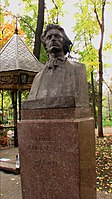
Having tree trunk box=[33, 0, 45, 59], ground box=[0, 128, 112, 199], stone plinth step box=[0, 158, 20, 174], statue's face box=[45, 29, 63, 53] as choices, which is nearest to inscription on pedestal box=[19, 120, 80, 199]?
statue's face box=[45, 29, 63, 53]

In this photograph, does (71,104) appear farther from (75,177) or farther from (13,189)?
(13,189)

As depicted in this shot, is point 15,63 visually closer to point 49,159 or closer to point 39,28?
point 39,28

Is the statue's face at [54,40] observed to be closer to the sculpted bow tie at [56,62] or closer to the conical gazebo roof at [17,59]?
the sculpted bow tie at [56,62]

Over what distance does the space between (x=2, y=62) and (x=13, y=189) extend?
567 cm

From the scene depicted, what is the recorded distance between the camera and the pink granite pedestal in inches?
136

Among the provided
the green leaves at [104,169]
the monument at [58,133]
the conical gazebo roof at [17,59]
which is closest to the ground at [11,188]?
the green leaves at [104,169]

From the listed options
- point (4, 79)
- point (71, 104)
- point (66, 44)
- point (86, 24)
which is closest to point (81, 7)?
point (86, 24)

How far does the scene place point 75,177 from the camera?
11.3 feet

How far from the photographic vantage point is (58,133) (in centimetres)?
358

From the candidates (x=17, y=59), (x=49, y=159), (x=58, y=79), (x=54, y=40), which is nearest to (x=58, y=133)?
(x=49, y=159)

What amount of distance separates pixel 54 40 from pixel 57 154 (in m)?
1.80

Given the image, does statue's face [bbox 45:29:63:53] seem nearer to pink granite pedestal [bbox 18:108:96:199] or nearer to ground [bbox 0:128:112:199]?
pink granite pedestal [bbox 18:108:96:199]

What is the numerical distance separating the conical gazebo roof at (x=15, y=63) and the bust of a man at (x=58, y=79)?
5.26 metres

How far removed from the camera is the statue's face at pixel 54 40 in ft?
13.0
